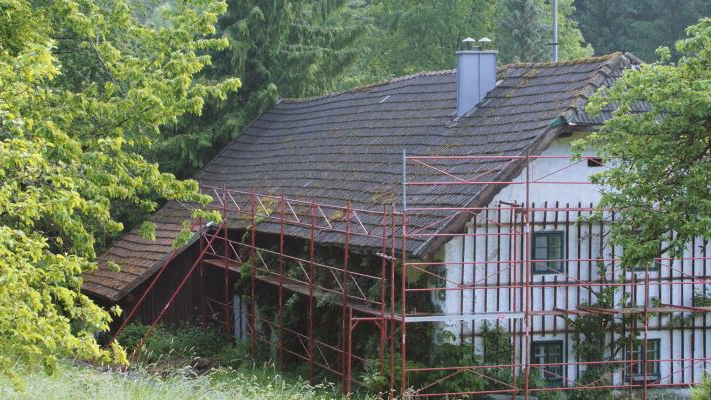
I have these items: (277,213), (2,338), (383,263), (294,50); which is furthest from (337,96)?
(2,338)

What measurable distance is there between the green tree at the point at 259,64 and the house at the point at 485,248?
7513 millimetres

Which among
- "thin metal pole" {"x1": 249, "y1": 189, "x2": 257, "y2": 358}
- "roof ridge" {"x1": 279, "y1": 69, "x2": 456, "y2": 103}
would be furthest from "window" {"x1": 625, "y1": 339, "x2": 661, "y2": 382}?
"roof ridge" {"x1": 279, "y1": 69, "x2": 456, "y2": 103}

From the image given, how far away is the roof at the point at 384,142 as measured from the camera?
19578mm

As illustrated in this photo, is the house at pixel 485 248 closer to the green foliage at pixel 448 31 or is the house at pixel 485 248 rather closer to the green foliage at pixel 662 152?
the green foliage at pixel 662 152

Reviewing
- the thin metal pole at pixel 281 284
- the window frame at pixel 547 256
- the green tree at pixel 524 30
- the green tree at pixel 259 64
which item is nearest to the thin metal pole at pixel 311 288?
the thin metal pole at pixel 281 284

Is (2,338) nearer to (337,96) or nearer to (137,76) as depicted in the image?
(137,76)

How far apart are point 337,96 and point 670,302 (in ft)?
39.0

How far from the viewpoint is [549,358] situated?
20.1m

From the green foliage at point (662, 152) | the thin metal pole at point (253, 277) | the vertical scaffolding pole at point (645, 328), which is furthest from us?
the thin metal pole at point (253, 277)

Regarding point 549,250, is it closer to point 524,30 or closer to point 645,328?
point 645,328

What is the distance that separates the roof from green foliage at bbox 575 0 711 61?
23799mm

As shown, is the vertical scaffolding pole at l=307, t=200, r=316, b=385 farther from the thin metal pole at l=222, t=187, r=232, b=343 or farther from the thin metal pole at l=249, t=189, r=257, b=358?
the thin metal pole at l=222, t=187, r=232, b=343

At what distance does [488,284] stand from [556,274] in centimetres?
130

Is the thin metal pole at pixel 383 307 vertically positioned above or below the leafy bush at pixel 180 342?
above
